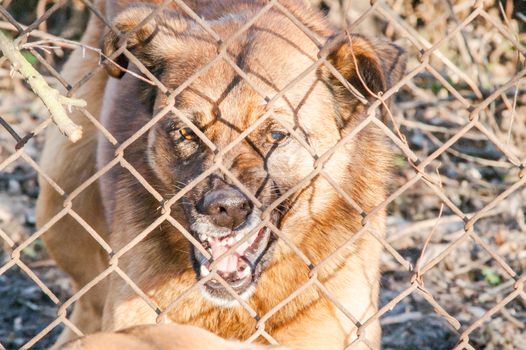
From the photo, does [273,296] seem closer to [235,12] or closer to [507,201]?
[235,12]

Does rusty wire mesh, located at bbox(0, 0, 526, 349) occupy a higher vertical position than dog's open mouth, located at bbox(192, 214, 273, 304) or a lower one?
higher

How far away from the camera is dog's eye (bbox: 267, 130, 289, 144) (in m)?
3.47

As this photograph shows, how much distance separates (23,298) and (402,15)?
3.87m

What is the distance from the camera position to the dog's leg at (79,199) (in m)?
4.82

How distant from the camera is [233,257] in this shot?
11.2ft

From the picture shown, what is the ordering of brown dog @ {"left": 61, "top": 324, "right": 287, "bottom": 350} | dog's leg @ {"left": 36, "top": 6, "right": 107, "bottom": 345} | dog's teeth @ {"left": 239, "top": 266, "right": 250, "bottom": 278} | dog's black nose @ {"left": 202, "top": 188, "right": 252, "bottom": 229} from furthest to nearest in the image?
dog's leg @ {"left": 36, "top": 6, "right": 107, "bottom": 345}
dog's teeth @ {"left": 239, "top": 266, "right": 250, "bottom": 278}
dog's black nose @ {"left": 202, "top": 188, "right": 252, "bottom": 229}
brown dog @ {"left": 61, "top": 324, "right": 287, "bottom": 350}

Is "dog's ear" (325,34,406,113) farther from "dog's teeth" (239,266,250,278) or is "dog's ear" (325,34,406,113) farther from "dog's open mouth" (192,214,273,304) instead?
"dog's teeth" (239,266,250,278)

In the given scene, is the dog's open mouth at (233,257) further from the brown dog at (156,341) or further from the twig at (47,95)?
the brown dog at (156,341)

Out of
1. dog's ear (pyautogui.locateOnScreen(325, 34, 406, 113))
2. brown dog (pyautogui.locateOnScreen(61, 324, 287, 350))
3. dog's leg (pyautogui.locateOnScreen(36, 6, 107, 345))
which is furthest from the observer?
dog's leg (pyautogui.locateOnScreen(36, 6, 107, 345))

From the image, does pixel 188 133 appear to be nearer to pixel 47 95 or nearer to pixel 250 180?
pixel 250 180

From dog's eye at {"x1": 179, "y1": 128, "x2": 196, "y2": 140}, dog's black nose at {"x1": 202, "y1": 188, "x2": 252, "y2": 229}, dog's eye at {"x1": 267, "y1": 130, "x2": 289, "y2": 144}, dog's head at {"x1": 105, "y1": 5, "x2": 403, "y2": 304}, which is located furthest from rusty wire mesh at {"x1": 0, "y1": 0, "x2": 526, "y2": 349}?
dog's eye at {"x1": 179, "y1": 128, "x2": 196, "y2": 140}

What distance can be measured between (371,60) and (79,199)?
2.11 meters

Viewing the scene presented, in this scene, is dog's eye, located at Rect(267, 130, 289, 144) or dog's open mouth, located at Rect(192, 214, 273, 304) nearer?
dog's open mouth, located at Rect(192, 214, 273, 304)

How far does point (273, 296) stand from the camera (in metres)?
3.79
